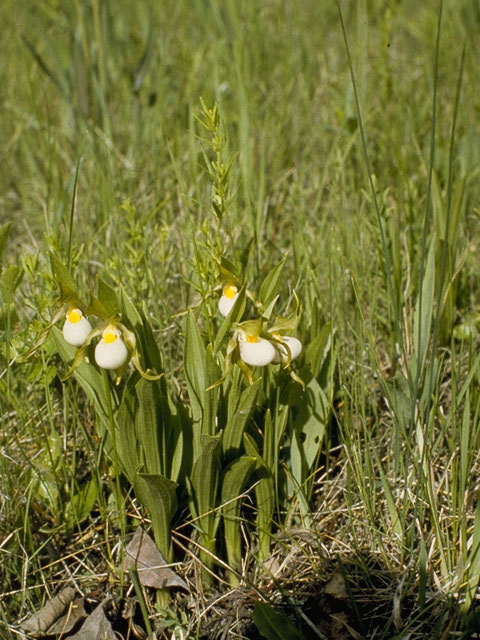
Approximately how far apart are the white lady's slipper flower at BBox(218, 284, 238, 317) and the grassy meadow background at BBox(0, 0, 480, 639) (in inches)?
8.0

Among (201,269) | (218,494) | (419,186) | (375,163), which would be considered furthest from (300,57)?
(218,494)

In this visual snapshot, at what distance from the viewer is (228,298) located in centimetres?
156

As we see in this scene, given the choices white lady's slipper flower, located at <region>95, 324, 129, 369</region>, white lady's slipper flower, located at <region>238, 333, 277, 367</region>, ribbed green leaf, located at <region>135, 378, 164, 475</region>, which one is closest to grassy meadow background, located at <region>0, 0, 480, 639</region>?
ribbed green leaf, located at <region>135, 378, 164, 475</region>

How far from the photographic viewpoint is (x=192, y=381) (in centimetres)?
166

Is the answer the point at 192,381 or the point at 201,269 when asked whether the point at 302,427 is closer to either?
the point at 192,381

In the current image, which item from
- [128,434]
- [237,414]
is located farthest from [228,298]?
[128,434]

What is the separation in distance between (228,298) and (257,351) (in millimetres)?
195

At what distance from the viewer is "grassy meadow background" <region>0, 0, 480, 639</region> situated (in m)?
1.62

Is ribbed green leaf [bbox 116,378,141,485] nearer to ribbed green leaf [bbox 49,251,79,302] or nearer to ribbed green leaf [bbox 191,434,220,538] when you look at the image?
ribbed green leaf [bbox 191,434,220,538]

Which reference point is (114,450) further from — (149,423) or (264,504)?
(264,504)

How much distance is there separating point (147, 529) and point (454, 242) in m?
1.35

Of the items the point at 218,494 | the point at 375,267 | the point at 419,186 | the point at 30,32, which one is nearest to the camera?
the point at 218,494

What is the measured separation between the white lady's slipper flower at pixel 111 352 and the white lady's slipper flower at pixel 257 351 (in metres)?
0.26

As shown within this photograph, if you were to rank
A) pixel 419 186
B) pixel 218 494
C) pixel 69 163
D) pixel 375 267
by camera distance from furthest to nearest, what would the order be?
pixel 69 163 → pixel 419 186 → pixel 375 267 → pixel 218 494
